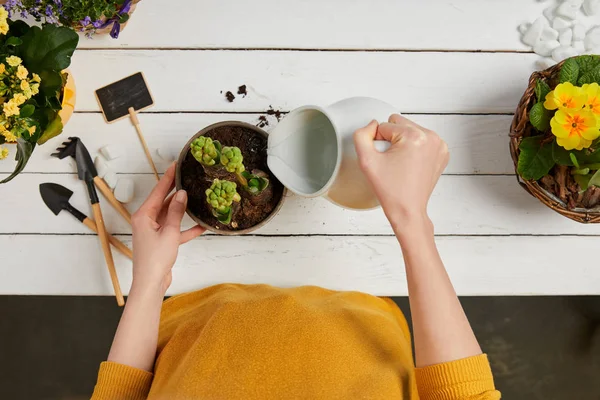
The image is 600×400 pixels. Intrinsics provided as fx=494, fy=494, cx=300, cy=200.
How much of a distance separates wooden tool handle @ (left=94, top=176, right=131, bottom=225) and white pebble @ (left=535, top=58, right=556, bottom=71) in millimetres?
809

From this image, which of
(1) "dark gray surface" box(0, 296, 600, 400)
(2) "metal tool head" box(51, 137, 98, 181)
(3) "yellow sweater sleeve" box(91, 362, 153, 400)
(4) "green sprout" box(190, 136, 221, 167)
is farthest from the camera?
(1) "dark gray surface" box(0, 296, 600, 400)

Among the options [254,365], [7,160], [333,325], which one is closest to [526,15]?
[333,325]

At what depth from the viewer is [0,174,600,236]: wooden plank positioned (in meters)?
0.92

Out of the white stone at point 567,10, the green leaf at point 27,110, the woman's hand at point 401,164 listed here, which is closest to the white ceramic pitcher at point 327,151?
the woman's hand at point 401,164

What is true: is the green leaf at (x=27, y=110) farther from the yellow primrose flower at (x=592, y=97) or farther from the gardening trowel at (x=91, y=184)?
the yellow primrose flower at (x=592, y=97)

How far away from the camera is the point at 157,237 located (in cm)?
77

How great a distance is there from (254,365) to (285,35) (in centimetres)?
58

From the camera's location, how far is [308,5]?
0.90 metres

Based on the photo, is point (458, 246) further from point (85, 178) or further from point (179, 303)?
point (85, 178)

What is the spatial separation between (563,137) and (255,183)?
1.51 feet

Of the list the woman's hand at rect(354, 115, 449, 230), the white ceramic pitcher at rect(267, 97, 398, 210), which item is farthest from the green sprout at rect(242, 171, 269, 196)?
the woman's hand at rect(354, 115, 449, 230)

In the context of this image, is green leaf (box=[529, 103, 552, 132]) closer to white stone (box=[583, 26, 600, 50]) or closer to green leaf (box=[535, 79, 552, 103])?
green leaf (box=[535, 79, 552, 103])

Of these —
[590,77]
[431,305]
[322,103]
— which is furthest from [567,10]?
[431,305]

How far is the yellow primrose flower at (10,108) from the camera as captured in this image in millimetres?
671
